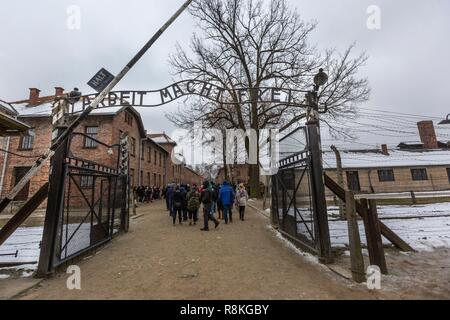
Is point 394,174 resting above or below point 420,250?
above

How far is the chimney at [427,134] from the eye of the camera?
36.3 meters

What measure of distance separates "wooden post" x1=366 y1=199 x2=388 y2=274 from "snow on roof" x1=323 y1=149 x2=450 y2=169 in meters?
26.2

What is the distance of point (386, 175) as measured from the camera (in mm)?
30609

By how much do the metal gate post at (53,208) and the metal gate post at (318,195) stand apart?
5389 millimetres

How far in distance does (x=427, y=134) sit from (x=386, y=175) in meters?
13.4

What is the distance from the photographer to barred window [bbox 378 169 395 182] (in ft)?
99.8

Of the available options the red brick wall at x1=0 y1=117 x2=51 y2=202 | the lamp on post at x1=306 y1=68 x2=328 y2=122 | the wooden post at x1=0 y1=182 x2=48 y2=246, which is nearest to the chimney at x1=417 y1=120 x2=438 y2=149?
the lamp on post at x1=306 y1=68 x2=328 y2=122

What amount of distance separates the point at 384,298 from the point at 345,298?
21.4 inches

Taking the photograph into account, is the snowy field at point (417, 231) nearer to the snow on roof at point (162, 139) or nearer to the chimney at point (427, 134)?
the chimney at point (427, 134)

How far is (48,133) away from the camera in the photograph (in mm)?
19875

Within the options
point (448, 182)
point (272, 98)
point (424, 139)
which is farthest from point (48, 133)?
point (424, 139)

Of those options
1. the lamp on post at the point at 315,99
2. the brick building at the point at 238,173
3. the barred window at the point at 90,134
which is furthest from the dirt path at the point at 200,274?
the barred window at the point at 90,134

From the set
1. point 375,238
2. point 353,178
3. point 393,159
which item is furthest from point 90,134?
point 393,159
